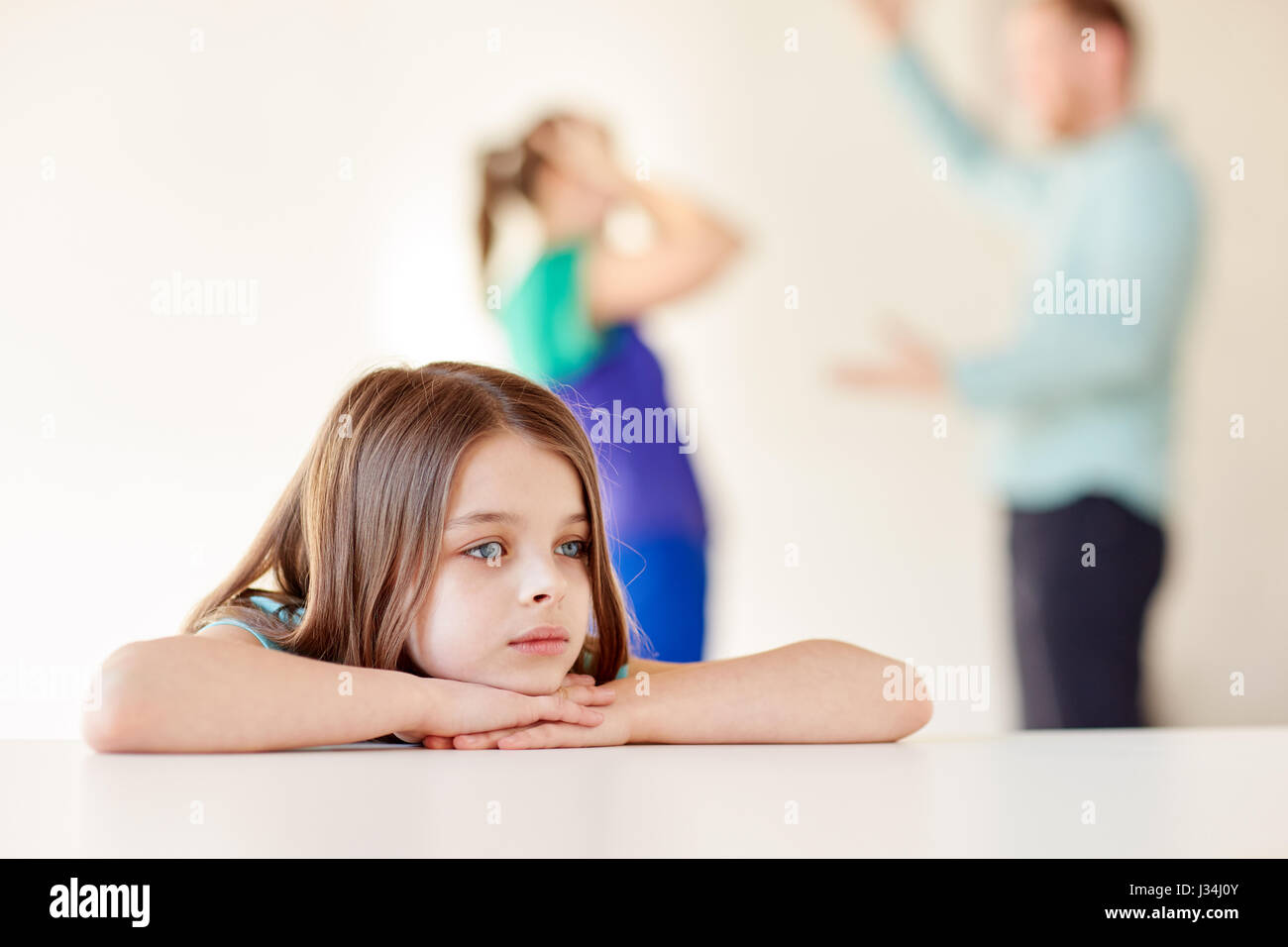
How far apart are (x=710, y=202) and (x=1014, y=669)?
4.20 feet

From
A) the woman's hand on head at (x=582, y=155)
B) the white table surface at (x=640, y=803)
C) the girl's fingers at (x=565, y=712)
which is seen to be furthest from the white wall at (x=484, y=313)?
the white table surface at (x=640, y=803)

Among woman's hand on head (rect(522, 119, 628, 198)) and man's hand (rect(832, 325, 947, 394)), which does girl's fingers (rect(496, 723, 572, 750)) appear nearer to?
man's hand (rect(832, 325, 947, 394))

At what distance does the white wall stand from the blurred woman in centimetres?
26

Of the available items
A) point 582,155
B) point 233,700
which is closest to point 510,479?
point 233,700

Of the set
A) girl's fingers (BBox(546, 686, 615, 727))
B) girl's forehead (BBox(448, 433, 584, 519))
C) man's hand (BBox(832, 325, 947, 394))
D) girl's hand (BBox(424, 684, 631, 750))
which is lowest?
girl's hand (BBox(424, 684, 631, 750))

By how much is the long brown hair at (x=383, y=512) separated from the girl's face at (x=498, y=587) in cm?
2

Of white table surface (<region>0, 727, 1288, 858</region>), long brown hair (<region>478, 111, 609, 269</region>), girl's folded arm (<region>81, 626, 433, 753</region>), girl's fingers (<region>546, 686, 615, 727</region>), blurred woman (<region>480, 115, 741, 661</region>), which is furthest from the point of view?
long brown hair (<region>478, 111, 609, 269</region>)

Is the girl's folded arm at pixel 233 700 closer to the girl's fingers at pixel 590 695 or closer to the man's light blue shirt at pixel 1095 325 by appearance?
the girl's fingers at pixel 590 695

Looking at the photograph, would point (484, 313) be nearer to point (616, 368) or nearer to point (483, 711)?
point (616, 368)

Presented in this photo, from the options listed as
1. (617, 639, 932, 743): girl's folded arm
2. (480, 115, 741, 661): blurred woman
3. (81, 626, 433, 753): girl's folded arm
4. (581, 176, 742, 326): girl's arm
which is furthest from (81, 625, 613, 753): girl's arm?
(581, 176, 742, 326): girl's arm

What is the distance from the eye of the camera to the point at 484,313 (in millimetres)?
2648

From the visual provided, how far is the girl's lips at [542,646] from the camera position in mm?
873

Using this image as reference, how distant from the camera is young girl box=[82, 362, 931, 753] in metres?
0.79
